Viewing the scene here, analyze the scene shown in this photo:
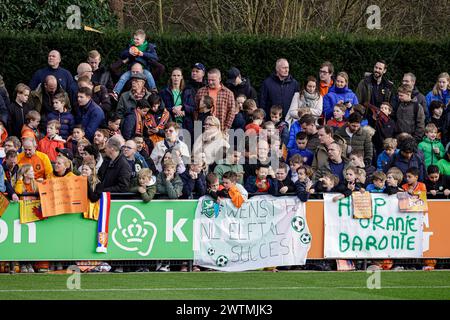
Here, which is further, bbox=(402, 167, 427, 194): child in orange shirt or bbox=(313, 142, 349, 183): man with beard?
bbox=(313, 142, 349, 183): man with beard

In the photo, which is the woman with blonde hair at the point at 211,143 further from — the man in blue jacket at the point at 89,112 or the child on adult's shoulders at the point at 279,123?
the man in blue jacket at the point at 89,112

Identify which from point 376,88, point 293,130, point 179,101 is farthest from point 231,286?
point 376,88

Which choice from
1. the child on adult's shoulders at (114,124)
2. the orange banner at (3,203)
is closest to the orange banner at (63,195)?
the orange banner at (3,203)

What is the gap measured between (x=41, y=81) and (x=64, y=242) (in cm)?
481

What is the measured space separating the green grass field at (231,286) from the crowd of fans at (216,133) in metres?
1.34

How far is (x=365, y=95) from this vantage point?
76.6ft

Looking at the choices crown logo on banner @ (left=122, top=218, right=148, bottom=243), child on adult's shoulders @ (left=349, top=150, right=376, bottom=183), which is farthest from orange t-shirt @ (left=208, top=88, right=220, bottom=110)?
crown logo on banner @ (left=122, top=218, right=148, bottom=243)

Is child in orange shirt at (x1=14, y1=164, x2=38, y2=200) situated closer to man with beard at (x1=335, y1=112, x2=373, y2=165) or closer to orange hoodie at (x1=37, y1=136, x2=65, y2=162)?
orange hoodie at (x1=37, y1=136, x2=65, y2=162)

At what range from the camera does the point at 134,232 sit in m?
18.7

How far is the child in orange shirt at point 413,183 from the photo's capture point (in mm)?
19516

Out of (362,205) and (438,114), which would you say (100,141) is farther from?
(438,114)

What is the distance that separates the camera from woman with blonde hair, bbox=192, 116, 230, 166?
20.2 meters

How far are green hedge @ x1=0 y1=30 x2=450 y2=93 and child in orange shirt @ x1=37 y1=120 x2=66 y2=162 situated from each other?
13.8ft

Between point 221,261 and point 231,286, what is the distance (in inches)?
75.0
